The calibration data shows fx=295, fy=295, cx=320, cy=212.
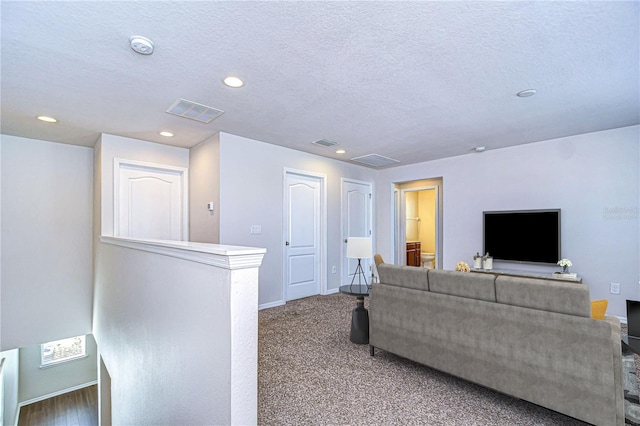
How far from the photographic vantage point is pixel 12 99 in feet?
9.24

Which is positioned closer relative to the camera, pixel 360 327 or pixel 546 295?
pixel 546 295

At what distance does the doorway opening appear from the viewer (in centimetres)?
576

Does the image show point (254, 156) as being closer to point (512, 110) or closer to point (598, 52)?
point (512, 110)

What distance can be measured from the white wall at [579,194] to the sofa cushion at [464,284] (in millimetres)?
2932

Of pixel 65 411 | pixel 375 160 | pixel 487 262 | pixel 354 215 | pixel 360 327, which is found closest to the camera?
pixel 360 327

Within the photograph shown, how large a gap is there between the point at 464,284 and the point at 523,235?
291 centimetres

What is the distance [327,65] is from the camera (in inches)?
88.4

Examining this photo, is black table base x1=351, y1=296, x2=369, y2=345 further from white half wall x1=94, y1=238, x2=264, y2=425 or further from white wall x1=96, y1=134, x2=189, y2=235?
white wall x1=96, y1=134, x2=189, y2=235

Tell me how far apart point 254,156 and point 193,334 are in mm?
3122

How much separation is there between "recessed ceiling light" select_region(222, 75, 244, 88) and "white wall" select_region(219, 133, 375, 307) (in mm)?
1447

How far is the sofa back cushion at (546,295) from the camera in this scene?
5.60ft

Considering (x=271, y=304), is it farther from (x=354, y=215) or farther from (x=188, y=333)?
(x=188, y=333)

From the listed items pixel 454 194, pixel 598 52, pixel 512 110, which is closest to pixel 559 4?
pixel 598 52

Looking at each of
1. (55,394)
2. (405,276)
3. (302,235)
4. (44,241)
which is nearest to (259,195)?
(302,235)
